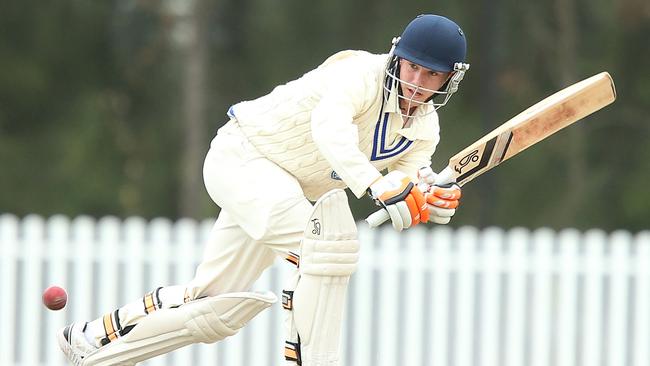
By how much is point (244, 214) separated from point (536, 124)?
2.70 feet

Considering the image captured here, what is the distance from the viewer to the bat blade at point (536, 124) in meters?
3.54

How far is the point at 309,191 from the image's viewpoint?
3869 mm

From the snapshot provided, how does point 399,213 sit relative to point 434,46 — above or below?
below

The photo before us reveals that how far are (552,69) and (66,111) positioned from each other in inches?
135

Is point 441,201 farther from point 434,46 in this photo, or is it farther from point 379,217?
point 434,46

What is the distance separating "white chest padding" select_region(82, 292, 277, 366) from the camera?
3.75 m

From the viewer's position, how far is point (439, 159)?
8539 millimetres

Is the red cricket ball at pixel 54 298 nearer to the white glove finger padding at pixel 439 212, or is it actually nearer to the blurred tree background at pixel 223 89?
the white glove finger padding at pixel 439 212

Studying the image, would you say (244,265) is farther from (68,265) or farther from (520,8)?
(520,8)

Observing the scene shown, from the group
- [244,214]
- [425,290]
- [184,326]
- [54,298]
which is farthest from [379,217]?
[425,290]

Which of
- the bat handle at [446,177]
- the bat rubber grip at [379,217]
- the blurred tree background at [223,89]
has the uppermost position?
the blurred tree background at [223,89]

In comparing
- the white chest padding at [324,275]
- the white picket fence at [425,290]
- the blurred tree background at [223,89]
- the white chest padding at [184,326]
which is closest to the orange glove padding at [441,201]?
the white chest padding at [324,275]

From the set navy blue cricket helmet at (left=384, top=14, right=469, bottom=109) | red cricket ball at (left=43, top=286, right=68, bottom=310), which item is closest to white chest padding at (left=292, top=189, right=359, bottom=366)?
navy blue cricket helmet at (left=384, top=14, right=469, bottom=109)

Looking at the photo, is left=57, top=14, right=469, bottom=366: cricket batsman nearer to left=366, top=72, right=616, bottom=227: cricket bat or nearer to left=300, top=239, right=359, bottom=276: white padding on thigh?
left=300, top=239, right=359, bottom=276: white padding on thigh
